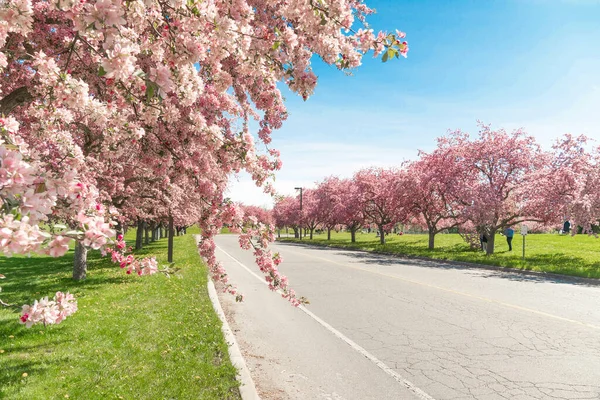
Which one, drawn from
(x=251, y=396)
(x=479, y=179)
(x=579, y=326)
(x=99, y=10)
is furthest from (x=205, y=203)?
(x=479, y=179)

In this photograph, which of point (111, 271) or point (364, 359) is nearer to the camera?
point (364, 359)

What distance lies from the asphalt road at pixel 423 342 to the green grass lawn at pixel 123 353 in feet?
2.36

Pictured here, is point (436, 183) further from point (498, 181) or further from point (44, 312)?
point (44, 312)

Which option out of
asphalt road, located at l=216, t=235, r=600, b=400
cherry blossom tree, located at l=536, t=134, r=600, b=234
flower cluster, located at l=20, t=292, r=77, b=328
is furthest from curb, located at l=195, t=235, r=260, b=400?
cherry blossom tree, located at l=536, t=134, r=600, b=234

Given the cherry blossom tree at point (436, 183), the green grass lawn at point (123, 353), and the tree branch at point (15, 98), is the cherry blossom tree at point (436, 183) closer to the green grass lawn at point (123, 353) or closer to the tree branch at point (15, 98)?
the green grass lawn at point (123, 353)

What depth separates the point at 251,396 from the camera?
189 inches

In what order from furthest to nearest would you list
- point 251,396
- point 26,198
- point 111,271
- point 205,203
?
point 111,271 < point 205,203 < point 251,396 < point 26,198

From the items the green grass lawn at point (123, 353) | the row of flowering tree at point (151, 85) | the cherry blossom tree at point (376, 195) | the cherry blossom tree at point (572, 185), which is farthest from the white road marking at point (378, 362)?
the cherry blossom tree at point (376, 195)

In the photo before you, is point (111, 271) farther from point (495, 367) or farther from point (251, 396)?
point (495, 367)

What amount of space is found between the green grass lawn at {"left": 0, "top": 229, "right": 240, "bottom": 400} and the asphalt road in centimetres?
72

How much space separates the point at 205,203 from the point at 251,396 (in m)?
2.79

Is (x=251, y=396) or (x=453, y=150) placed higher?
(x=453, y=150)

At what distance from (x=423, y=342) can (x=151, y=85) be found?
6.33 metres

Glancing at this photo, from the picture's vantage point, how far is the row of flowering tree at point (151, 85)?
242 centimetres
